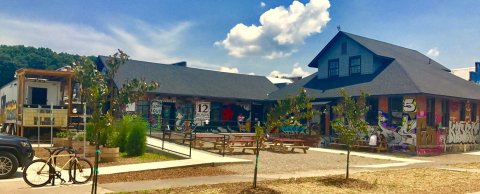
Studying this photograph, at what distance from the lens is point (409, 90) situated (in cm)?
2362

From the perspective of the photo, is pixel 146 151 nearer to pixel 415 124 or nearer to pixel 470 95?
pixel 415 124

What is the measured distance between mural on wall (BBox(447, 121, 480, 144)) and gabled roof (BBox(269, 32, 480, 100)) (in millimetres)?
1966

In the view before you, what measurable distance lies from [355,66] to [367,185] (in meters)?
20.0

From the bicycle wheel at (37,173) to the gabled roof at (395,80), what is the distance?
19.2m

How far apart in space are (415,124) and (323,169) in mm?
10944

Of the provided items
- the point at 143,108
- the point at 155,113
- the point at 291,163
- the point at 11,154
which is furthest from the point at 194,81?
the point at 11,154

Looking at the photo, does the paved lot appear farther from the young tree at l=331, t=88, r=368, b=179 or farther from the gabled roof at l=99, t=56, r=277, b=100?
the gabled roof at l=99, t=56, r=277, b=100

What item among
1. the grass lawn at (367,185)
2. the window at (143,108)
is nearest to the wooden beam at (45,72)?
the window at (143,108)

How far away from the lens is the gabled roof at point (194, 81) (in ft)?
100

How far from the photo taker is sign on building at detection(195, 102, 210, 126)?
31.8 meters

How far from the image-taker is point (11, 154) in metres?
11.4

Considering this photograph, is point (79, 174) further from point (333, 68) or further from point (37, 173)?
point (333, 68)

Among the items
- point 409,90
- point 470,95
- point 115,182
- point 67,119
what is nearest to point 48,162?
point 115,182

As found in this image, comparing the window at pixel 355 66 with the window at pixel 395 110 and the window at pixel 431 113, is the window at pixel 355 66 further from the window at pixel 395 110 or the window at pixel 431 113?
the window at pixel 431 113
